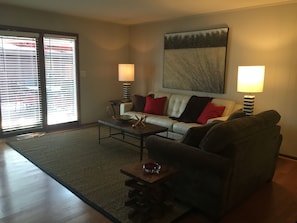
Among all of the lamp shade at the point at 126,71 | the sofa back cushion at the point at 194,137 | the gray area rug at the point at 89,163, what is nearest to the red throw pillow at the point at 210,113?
the gray area rug at the point at 89,163

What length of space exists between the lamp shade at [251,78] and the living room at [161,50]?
551 millimetres

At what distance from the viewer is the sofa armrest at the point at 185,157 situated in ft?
6.88

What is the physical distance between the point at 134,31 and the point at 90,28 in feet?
3.78

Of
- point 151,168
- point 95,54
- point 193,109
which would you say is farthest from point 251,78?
point 95,54

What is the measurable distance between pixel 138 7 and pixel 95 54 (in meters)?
1.86

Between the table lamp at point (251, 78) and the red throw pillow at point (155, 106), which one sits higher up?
the table lamp at point (251, 78)

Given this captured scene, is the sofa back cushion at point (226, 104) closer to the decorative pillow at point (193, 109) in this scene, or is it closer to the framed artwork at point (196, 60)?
the decorative pillow at point (193, 109)

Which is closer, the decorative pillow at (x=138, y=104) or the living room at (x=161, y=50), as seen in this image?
the living room at (x=161, y=50)

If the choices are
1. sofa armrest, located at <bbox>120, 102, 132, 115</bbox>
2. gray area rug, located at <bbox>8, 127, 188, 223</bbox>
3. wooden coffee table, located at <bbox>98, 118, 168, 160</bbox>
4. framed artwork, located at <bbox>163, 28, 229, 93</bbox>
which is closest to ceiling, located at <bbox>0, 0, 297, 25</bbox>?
framed artwork, located at <bbox>163, 28, 229, 93</bbox>

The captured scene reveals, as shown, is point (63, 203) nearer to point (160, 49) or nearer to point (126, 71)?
point (126, 71)

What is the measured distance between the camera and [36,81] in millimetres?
4898

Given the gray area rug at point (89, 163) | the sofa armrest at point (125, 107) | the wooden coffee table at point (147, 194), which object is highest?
the sofa armrest at point (125, 107)

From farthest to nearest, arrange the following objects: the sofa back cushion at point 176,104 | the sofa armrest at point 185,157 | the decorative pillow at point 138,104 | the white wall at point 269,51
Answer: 1. the decorative pillow at point 138,104
2. the sofa back cushion at point 176,104
3. the white wall at point 269,51
4. the sofa armrest at point 185,157

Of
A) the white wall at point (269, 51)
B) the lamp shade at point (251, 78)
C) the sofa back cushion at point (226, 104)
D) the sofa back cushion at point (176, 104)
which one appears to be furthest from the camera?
the sofa back cushion at point (176, 104)
